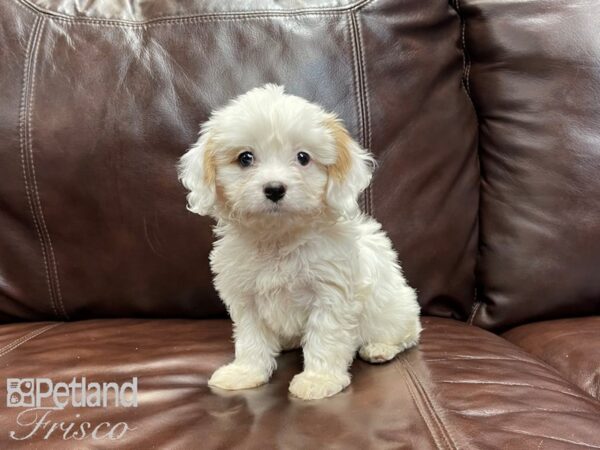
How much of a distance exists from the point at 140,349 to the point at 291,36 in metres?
0.83

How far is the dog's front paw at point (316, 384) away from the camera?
114 centimetres

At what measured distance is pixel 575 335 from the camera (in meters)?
1.42

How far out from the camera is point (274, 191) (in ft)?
3.71

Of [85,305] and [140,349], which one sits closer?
[140,349]

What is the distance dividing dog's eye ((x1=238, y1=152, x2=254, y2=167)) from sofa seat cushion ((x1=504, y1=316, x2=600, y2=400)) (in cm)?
77

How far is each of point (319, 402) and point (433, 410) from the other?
197mm

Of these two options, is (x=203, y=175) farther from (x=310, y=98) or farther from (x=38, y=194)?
(x=38, y=194)

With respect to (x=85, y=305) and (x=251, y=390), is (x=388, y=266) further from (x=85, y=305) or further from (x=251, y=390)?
(x=85, y=305)

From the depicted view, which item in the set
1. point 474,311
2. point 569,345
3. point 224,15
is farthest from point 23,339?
point 569,345

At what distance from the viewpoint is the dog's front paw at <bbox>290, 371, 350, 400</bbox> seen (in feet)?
3.75

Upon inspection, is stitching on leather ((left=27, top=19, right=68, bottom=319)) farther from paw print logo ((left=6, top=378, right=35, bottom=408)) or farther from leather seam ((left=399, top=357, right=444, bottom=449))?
leather seam ((left=399, top=357, right=444, bottom=449))

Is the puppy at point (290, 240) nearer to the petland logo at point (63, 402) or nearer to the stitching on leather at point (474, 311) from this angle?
the petland logo at point (63, 402)

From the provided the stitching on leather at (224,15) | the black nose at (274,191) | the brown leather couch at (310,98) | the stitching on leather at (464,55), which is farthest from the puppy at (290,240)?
the stitching on leather at (464,55)

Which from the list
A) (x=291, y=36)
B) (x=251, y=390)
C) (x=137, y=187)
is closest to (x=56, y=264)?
(x=137, y=187)
